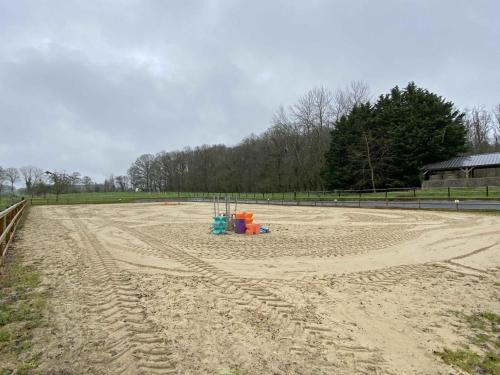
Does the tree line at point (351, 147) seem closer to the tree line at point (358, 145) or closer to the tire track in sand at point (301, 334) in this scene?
the tree line at point (358, 145)

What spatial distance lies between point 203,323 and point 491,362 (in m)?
3.24

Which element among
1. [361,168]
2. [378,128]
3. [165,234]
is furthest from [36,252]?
[378,128]

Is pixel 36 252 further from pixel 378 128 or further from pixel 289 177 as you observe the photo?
pixel 289 177

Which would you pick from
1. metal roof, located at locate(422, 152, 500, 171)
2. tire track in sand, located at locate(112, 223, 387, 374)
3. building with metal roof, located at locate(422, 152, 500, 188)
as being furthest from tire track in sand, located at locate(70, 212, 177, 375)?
metal roof, located at locate(422, 152, 500, 171)

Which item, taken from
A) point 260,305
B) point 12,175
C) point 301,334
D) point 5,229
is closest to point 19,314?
point 260,305

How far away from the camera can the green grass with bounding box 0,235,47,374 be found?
324 cm

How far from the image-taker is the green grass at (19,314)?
324 centimetres

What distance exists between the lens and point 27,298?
16.7 ft

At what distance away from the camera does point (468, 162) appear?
3531 centimetres

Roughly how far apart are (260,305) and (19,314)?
132 inches

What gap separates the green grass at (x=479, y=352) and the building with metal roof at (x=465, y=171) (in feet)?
111

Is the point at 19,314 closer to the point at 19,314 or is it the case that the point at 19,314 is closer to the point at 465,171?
the point at 19,314

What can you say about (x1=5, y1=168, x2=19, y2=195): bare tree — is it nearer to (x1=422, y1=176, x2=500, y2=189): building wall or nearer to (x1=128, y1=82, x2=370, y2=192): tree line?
(x1=128, y1=82, x2=370, y2=192): tree line

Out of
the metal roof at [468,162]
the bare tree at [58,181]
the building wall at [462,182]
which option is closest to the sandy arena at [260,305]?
the building wall at [462,182]
